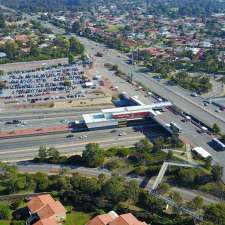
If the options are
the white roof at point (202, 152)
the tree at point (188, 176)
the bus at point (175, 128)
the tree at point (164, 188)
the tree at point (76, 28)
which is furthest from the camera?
the tree at point (76, 28)

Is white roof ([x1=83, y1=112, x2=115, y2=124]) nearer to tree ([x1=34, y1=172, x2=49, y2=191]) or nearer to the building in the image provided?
the building

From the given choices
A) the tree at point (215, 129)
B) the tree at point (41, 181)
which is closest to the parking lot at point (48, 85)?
the tree at point (215, 129)

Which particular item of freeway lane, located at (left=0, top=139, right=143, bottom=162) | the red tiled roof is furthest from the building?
the red tiled roof

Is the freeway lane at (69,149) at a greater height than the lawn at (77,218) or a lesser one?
greater

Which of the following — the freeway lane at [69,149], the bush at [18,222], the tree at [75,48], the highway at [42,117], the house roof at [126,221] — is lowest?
the bush at [18,222]

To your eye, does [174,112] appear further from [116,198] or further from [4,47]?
[4,47]

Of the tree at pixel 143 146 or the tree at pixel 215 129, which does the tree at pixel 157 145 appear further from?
the tree at pixel 215 129

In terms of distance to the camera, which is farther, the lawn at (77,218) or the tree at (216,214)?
the lawn at (77,218)

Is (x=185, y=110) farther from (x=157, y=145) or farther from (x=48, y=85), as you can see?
(x=48, y=85)

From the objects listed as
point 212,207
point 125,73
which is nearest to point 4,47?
point 125,73
